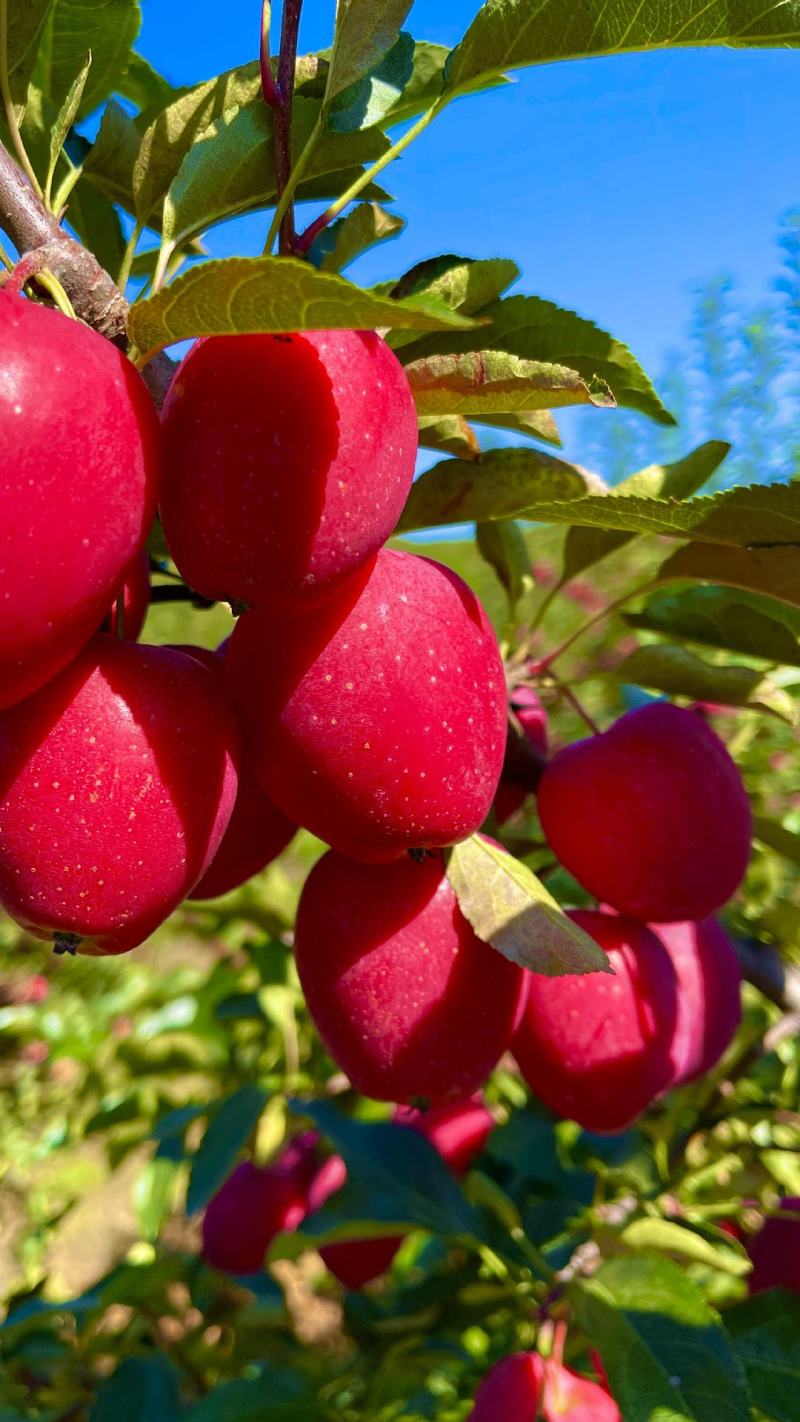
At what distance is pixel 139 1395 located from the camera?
968 millimetres

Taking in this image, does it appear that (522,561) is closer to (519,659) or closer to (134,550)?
(519,659)

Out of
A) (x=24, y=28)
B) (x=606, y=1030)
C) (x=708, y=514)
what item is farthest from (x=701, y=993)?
(x=24, y=28)

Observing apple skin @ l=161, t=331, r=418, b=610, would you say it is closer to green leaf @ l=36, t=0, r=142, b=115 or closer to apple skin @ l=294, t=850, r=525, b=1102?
apple skin @ l=294, t=850, r=525, b=1102

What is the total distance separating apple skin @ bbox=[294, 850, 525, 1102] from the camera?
0.68 m

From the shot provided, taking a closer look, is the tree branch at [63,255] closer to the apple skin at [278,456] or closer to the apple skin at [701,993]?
the apple skin at [278,456]

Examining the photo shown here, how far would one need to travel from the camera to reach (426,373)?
54cm

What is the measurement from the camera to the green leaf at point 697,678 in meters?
0.82

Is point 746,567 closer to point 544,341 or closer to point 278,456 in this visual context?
point 544,341

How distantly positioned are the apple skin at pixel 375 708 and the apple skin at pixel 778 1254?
0.69 metres

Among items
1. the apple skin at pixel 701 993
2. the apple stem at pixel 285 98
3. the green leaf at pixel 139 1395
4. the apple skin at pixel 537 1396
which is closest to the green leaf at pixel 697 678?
the apple skin at pixel 701 993

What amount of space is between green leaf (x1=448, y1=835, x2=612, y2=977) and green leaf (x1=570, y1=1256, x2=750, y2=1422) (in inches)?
12.5

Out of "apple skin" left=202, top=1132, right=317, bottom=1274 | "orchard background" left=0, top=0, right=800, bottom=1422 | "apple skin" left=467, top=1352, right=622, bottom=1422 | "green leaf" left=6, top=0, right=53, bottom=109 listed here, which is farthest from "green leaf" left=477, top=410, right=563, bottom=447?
"apple skin" left=202, top=1132, right=317, bottom=1274

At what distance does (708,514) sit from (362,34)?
0.32 meters

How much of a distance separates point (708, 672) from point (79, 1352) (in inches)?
42.2
